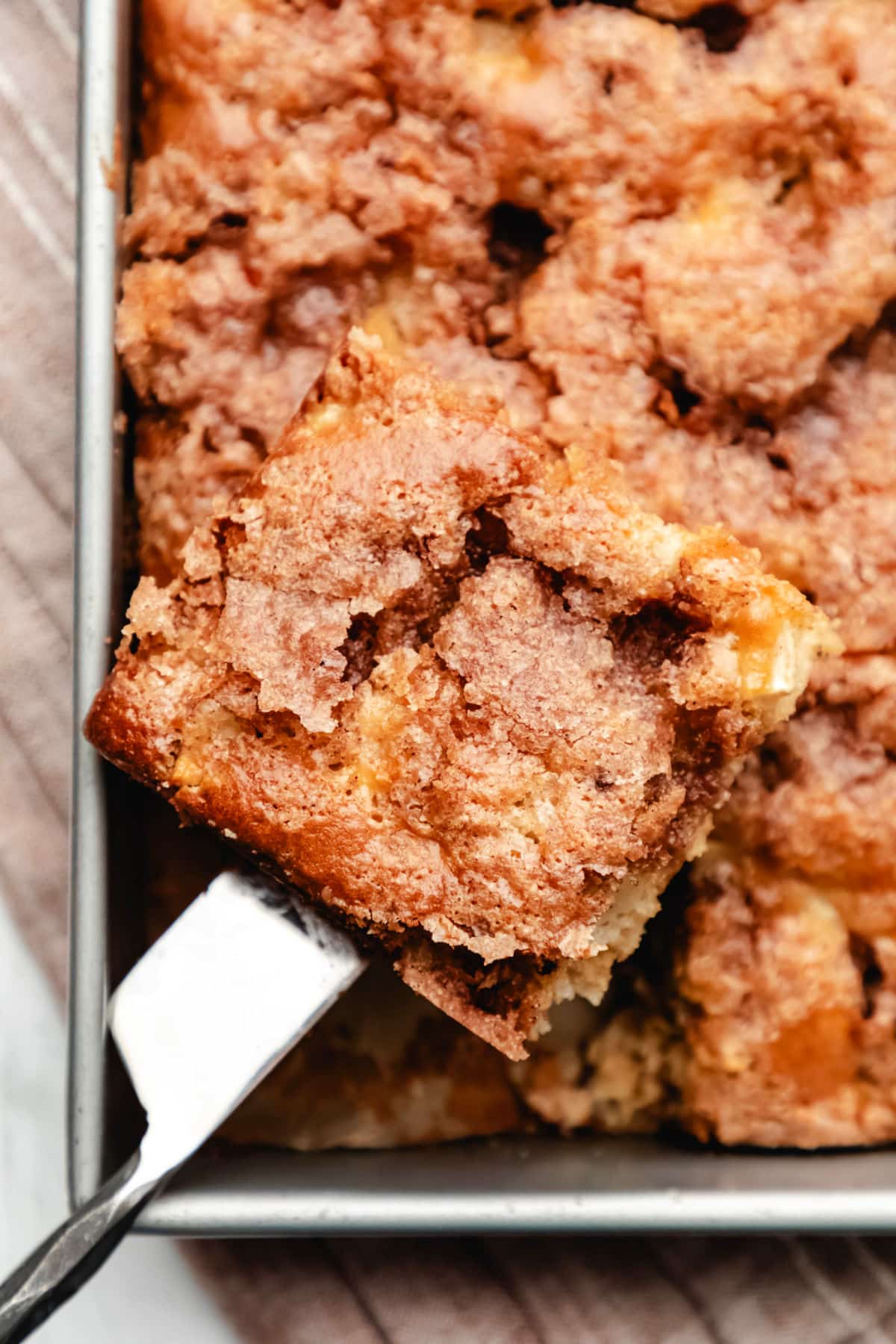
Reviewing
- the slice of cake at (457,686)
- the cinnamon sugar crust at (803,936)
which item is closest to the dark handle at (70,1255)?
the slice of cake at (457,686)

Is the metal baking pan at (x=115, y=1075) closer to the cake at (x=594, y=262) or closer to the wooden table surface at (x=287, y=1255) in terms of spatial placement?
the cake at (x=594, y=262)

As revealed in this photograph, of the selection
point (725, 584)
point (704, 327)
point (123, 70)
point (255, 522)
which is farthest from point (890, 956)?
point (123, 70)

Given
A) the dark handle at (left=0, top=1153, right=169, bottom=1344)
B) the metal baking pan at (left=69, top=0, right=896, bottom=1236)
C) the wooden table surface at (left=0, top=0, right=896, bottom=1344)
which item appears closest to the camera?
the dark handle at (left=0, top=1153, right=169, bottom=1344)

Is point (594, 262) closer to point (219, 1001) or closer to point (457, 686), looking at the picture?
point (457, 686)

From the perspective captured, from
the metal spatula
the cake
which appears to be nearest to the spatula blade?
Answer: the metal spatula

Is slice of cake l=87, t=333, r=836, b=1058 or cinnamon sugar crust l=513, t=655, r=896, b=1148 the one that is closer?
slice of cake l=87, t=333, r=836, b=1058

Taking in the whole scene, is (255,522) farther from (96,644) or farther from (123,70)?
(123,70)

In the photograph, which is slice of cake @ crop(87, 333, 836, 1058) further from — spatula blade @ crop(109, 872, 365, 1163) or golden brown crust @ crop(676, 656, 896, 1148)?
golden brown crust @ crop(676, 656, 896, 1148)
